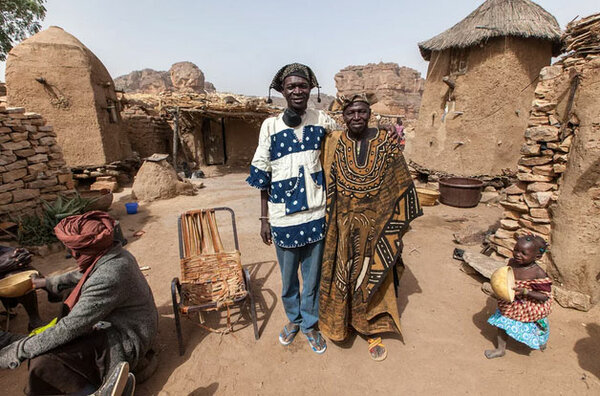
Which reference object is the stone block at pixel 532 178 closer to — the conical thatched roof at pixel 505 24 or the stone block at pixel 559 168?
the stone block at pixel 559 168

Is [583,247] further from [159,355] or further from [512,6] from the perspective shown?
[512,6]

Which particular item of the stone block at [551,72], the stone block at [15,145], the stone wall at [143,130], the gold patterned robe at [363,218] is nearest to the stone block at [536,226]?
the stone block at [551,72]

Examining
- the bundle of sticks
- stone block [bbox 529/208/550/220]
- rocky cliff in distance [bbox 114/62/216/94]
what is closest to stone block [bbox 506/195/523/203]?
stone block [bbox 529/208/550/220]

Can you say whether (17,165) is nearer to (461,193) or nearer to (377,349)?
(377,349)

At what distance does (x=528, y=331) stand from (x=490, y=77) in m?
7.41

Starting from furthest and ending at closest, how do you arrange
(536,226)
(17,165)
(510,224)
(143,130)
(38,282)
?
(143,130)
(17,165)
(510,224)
(536,226)
(38,282)

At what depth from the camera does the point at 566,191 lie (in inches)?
117

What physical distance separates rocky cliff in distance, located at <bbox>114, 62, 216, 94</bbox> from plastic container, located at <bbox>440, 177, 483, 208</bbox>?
2335cm

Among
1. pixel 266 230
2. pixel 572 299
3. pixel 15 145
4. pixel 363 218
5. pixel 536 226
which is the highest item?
pixel 15 145

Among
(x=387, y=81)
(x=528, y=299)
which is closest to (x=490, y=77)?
(x=528, y=299)

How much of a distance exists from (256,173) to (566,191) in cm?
328

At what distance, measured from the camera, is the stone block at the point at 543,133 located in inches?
123

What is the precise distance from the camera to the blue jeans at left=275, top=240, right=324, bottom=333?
89.0 inches

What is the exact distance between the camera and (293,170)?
2039 millimetres
